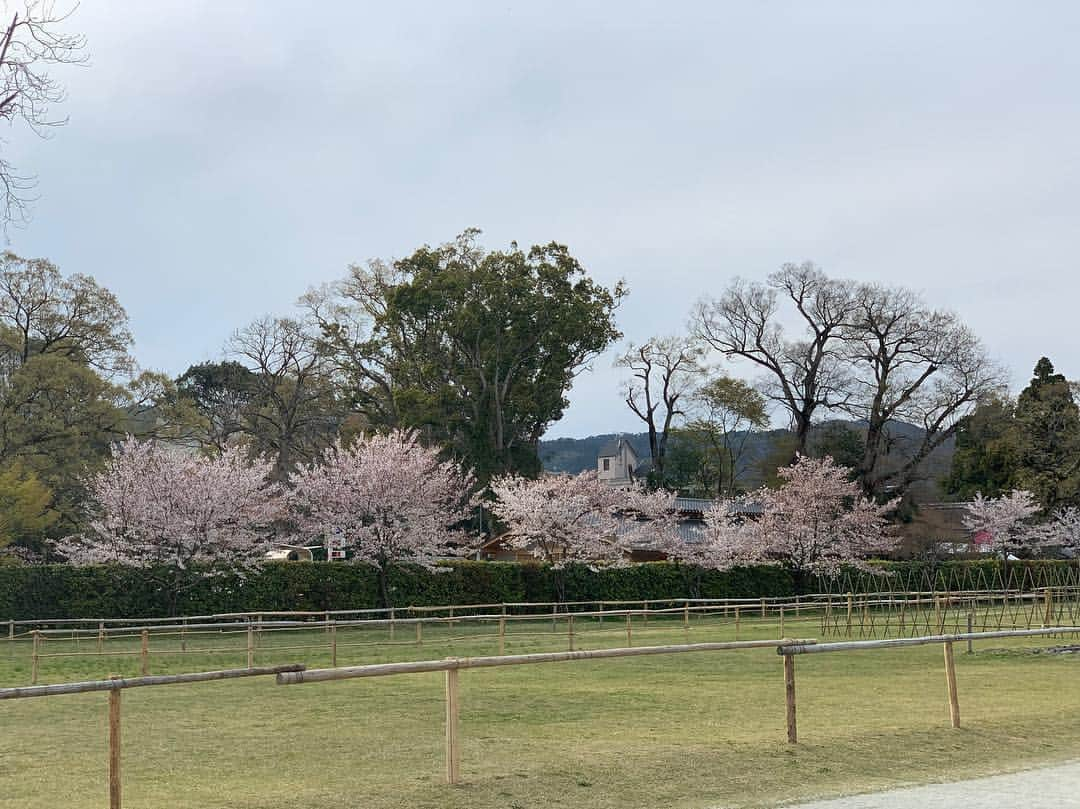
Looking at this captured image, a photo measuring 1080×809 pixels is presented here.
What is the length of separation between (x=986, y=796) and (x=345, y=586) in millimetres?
32523

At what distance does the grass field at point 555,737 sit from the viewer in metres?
8.08

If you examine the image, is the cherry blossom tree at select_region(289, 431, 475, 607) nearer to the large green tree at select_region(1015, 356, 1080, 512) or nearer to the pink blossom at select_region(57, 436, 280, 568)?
the pink blossom at select_region(57, 436, 280, 568)

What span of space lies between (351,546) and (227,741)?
30.1m

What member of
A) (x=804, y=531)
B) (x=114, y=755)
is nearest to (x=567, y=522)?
(x=804, y=531)

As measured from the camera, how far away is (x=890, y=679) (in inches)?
676

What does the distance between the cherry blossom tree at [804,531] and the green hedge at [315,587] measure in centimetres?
164

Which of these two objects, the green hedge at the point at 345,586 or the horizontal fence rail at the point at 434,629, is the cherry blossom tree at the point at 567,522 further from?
the horizontal fence rail at the point at 434,629

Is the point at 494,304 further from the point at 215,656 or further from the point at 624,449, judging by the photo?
the point at 624,449

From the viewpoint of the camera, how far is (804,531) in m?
47.8

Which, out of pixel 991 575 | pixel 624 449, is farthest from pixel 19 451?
pixel 624 449

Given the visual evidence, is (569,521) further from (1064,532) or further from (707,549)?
(1064,532)

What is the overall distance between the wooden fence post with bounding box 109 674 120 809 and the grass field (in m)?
0.93

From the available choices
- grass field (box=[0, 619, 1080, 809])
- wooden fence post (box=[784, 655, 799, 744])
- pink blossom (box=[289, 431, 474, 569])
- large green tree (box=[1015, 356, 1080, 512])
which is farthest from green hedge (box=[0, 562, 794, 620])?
wooden fence post (box=[784, 655, 799, 744])

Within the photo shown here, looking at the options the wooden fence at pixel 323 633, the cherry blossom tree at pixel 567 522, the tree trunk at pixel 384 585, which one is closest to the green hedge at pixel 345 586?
the tree trunk at pixel 384 585
